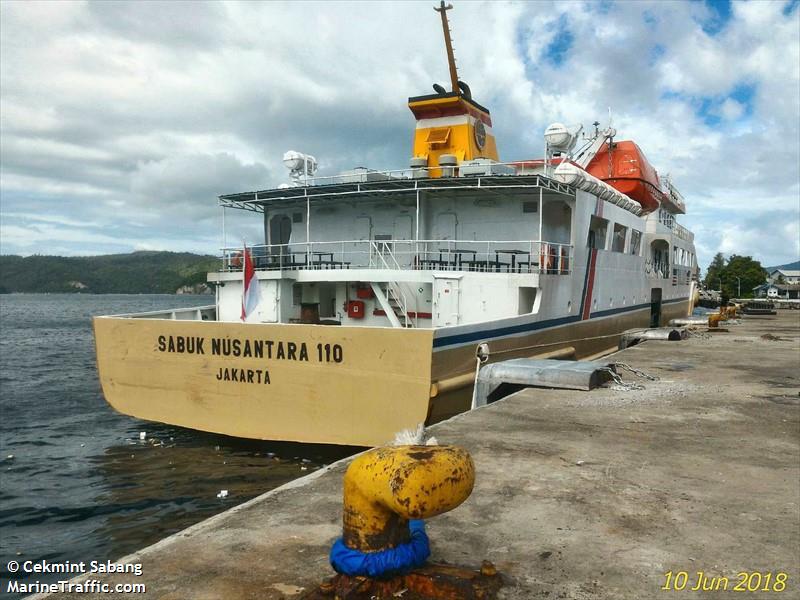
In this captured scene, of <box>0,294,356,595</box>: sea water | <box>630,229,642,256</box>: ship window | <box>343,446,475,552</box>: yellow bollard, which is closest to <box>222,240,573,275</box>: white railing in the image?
<box>0,294,356,595</box>: sea water

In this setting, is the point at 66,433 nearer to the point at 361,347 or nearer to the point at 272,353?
the point at 272,353

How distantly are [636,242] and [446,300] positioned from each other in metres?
12.3

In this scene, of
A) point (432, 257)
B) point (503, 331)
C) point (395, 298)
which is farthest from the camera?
point (432, 257)

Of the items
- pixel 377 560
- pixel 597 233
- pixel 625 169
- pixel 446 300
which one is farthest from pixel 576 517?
pixel 625 169

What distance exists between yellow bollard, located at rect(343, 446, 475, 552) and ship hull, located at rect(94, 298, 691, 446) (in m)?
5.52

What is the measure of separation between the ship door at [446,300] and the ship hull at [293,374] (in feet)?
4.42

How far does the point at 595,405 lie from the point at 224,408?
5.96 meters

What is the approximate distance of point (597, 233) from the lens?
16938mm

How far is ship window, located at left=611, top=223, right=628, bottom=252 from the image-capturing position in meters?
18.5

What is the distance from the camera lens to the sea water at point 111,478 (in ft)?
25.0

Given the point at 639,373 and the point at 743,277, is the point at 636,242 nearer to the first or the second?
the point at 639,373

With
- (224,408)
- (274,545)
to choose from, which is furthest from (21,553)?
(274,545)

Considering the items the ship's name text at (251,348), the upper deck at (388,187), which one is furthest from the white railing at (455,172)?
the ship's name text at (251,348)
